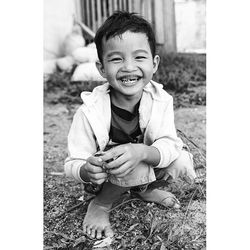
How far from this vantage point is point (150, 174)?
100 centimetres

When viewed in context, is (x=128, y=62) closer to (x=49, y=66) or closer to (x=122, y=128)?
(x=122, y=128)

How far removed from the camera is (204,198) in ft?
3.72

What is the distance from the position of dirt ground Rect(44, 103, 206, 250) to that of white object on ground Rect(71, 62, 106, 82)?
94 cm

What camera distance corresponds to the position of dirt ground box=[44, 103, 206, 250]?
0.98 m

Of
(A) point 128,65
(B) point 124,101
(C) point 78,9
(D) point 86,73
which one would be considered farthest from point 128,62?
(C) point 78,9

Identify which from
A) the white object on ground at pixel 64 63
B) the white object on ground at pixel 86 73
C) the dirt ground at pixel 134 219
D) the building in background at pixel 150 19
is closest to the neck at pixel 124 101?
the dirt ground at pixel 134 219

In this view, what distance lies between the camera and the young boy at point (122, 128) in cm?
93

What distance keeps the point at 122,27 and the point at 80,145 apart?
294 mm

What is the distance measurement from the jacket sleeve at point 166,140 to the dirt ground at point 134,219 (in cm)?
16

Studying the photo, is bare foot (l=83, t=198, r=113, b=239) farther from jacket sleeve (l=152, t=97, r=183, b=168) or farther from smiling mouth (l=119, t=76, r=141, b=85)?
smiling mouth (l=119, t=76, r=141, b=85)

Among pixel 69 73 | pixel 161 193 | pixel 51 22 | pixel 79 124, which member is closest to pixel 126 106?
pixel 79 124

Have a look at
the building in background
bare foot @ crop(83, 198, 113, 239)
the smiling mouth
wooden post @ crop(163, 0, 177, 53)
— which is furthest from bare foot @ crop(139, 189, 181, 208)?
wooden post @ crop(163, 0, 177, 53)

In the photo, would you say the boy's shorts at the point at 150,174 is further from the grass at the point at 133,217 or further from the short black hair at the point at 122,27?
the short black hair at the point at 122,27
